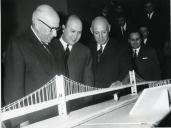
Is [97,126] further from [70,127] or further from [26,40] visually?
[26,40]

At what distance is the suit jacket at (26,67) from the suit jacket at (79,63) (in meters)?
0.41

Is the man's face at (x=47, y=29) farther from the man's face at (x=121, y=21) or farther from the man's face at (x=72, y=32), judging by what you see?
the man's face at (x=121, y=21)

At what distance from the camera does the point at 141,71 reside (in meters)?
4.27

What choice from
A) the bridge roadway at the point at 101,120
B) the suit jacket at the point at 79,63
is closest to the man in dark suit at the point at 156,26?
the suit jacket at the point at 79,63

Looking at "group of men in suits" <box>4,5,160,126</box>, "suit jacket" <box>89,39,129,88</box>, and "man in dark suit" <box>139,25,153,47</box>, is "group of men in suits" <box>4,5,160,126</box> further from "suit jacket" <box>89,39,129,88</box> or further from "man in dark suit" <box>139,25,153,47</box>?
"man in dark suit" <box>139,25,153,47</box>

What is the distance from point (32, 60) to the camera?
7.33 ft

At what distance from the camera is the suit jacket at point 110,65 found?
343 cm

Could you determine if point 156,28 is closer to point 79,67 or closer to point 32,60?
point 79,67

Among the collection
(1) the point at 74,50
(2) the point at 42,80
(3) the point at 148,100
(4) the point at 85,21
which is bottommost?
(3) the point at 148,100

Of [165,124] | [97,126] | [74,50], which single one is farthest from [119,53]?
[97,126]

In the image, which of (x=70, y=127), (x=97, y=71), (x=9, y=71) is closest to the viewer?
(x=70, y=127)

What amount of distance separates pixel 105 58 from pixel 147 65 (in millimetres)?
1026

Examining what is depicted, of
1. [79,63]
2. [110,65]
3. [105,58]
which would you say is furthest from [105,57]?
[79,63]

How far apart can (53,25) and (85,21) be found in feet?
9.31
